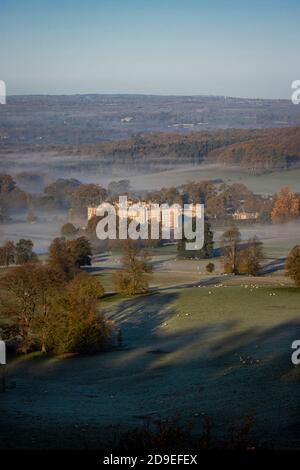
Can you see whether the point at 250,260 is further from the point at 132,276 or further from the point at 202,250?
the point at 132,276

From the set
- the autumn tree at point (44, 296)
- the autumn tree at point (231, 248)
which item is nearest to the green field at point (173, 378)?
the autumn tree at point (44, 296)

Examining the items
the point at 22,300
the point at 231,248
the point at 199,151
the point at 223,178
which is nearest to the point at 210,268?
the point at 231,248

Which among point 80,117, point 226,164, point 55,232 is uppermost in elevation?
point 80,117

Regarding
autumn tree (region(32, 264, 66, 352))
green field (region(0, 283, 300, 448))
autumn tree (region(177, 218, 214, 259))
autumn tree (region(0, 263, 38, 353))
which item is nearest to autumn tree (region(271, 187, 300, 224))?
autumn tree (region(177, 218, 214, 259))

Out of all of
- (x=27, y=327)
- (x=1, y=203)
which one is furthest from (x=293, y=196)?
(x=27, y=327)

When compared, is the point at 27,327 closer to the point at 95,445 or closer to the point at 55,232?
the point at 95,445

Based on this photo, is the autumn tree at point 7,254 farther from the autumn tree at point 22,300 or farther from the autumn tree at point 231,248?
the autumn tree at point 22,300
